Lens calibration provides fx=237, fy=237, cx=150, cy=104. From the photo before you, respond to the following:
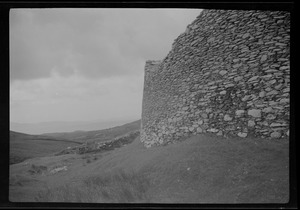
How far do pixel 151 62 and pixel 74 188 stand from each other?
669 cm

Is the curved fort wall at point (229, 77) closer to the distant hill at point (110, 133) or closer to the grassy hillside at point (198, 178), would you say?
the grassy hillside at point (198, 178)

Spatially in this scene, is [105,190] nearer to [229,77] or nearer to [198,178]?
[198,178]

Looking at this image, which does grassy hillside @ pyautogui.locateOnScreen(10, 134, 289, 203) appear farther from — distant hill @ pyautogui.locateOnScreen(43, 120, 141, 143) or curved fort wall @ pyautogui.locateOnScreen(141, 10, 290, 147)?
distant hill @ pyautogui.locateOnScreen(43, 120, 141, 143)

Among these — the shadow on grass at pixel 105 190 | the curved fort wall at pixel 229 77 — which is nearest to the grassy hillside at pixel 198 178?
the shadow on grass at pixel 105 190

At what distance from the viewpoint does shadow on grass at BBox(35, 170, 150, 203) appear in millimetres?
6039

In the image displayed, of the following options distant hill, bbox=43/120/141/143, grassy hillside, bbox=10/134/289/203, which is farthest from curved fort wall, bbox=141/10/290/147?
distant hill, bbox=43/120/141/143

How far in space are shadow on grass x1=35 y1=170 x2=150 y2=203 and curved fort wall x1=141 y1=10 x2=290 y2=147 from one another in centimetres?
237

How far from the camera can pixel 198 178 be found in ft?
18.8

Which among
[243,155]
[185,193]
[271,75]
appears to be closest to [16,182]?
[185,193]

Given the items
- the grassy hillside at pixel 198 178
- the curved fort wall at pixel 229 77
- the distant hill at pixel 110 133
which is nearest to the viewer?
the grassy hillside at pixel 198 178

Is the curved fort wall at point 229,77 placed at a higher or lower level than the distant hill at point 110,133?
higher

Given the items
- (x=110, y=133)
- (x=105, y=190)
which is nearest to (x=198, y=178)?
(x=105, y=190)

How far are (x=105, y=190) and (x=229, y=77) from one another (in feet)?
16.0

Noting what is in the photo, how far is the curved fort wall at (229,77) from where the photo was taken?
628 centimetres
